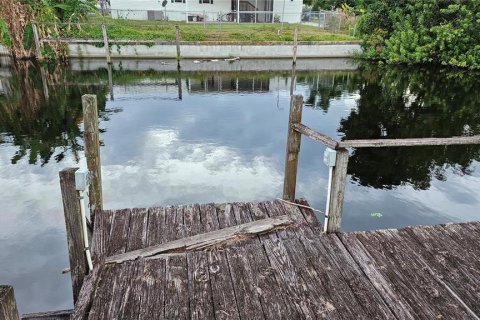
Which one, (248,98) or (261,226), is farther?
(248,98)

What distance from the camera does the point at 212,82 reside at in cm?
2164

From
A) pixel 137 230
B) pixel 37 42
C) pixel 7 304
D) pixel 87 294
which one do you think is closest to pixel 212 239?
pixel 137 230

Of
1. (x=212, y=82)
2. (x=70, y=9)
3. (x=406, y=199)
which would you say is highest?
(x=70, y=9)

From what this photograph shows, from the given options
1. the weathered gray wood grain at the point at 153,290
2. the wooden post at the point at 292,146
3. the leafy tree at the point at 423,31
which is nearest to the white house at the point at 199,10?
the leafy tree at the point at 423,31

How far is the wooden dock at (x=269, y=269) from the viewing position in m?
3.70

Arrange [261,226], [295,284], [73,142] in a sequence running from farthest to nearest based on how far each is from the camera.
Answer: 1. [73,142]
2. [261,226]
3. [295,284]

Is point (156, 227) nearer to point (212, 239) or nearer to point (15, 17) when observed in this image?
point (212, 239)

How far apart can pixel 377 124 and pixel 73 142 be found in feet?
37.1

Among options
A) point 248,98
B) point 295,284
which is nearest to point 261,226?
point 295,284

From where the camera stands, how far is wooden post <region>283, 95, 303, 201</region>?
5355 millimetres

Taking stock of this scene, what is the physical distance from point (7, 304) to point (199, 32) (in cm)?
2831

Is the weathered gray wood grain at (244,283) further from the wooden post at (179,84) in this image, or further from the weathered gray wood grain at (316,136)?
the wooden post at (179,84)

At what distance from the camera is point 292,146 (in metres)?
5.64

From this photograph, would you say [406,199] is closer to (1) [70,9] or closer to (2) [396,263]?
(2) [396,263]
